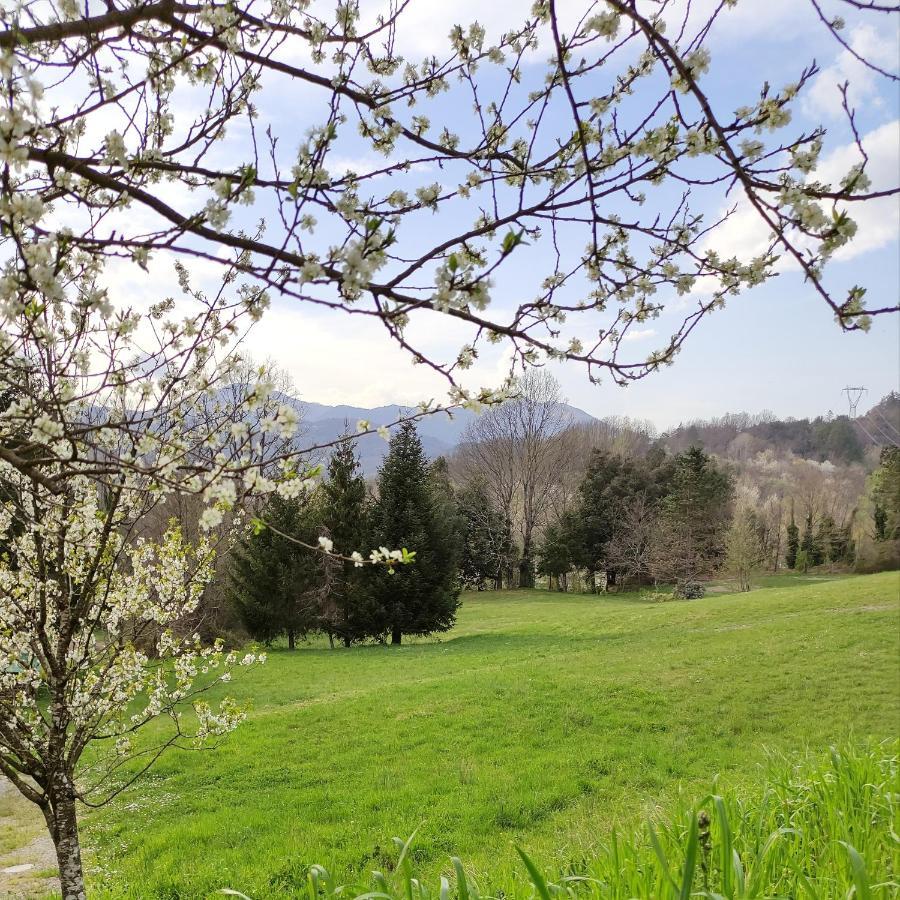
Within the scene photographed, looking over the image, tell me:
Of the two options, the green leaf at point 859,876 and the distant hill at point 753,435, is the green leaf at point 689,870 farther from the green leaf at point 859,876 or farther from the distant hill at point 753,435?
the distant hill at point 753,435

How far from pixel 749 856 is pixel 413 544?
52.9 feet

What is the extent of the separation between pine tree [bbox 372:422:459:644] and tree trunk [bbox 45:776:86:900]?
14.8m

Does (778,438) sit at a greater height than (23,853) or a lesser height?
greater

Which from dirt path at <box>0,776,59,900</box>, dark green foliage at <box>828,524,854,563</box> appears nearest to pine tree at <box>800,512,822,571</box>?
dark green foliage at <box>828,524,854,563</box>

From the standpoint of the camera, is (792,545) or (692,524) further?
(792,545)

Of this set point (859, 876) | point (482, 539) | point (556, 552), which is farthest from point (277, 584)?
point (859, 876)

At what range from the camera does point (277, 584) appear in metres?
18.0

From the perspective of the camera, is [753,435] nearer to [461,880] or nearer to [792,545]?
[792,545]

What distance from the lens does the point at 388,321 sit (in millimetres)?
1756

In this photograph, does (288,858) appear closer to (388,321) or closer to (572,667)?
(388,321)

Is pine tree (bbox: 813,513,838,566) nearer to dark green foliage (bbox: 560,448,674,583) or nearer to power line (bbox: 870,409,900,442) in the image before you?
dark green foliage (bbox: 560,448,674,583)

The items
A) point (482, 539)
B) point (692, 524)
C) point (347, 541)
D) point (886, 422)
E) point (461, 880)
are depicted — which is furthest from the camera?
point (482, 539)

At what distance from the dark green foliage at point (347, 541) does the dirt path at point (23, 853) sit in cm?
1075

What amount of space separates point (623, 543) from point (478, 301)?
3078 cm
